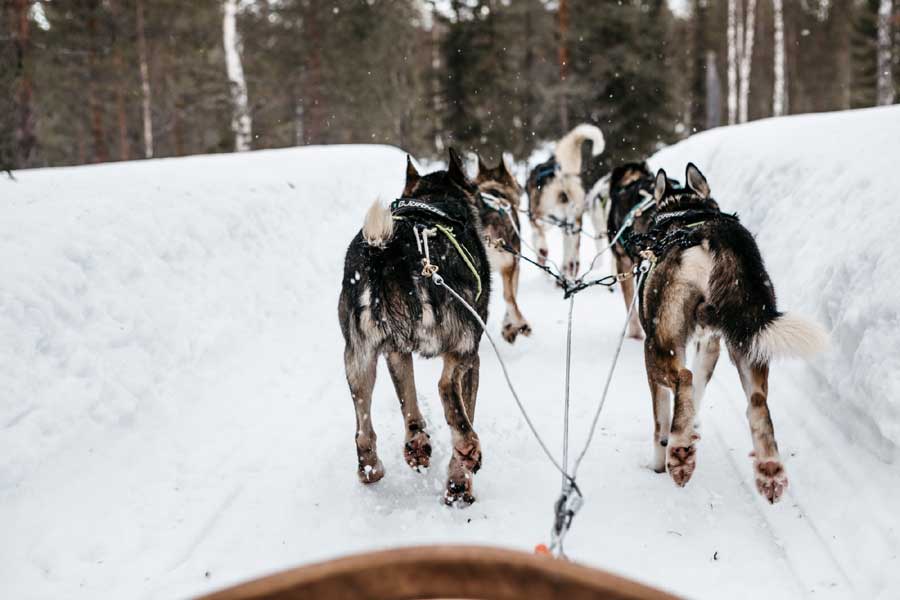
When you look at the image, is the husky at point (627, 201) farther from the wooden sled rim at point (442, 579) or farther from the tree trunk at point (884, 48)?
the tree trunk at point (884, 48)

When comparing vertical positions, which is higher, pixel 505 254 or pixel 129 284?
pixel 129 284

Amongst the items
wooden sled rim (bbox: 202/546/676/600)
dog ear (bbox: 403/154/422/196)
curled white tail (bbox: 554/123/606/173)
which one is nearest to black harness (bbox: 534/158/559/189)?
curled white tail (bbox: 554/123/606/173)

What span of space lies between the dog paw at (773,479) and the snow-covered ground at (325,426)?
0.64 feet

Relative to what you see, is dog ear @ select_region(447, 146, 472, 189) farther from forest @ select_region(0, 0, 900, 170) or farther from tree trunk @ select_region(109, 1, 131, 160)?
tree trunk @ select_region(109, 1, 131, 160)

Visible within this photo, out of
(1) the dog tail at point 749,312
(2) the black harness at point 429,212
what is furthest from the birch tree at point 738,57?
(1) the dog tail at point 749,312

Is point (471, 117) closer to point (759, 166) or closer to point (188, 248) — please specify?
point (759, 166)

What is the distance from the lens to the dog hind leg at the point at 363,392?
310cm

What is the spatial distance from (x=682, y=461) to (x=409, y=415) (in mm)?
1418

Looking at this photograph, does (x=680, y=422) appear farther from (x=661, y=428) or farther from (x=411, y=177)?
(x=411, y=177)

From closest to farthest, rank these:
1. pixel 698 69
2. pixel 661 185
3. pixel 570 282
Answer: pixel 661 185
pixel 570 282
pixel 698 69

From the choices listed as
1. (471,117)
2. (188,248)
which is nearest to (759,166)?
(188,248)

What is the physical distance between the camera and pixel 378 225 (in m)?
2.85

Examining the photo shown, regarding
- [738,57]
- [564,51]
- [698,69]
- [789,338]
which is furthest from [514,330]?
[698,69]

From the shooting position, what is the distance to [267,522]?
2984 millimetres
